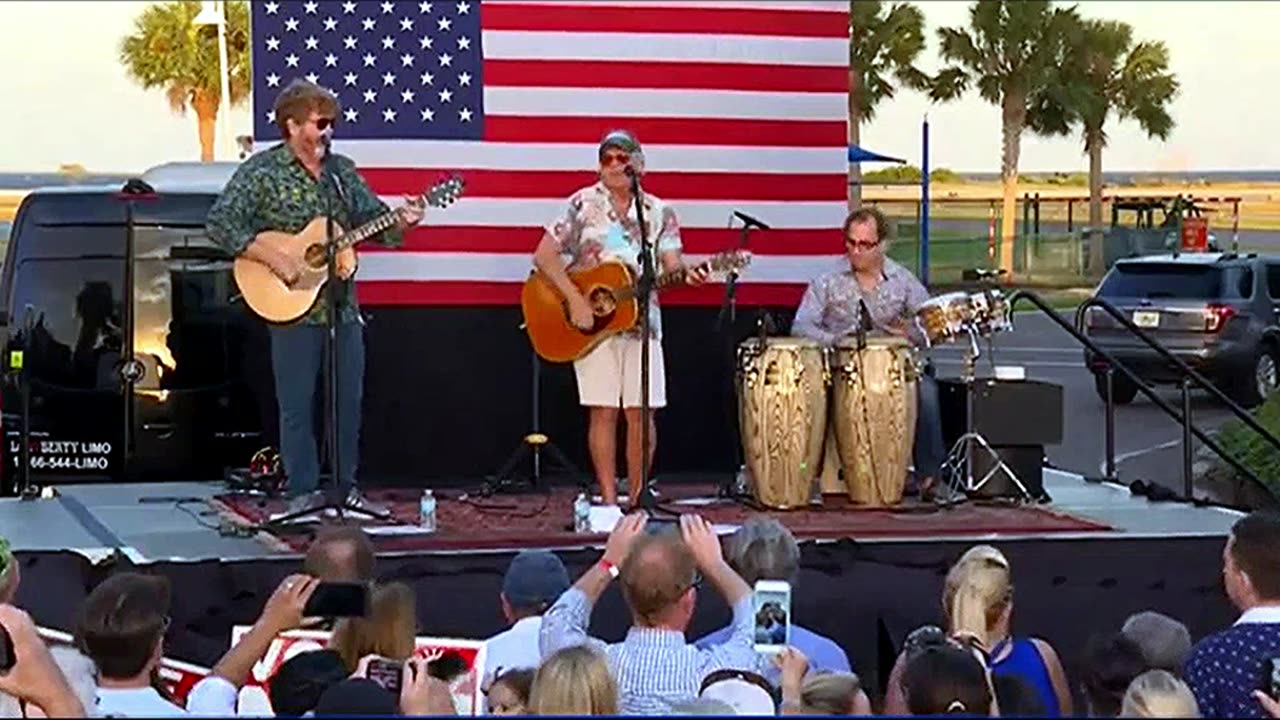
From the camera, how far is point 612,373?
8.47m

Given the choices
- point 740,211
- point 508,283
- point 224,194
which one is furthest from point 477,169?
point 224,194

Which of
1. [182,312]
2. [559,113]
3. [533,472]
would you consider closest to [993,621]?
[533,472]

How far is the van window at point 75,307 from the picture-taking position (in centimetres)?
1015

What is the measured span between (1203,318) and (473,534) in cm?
1396

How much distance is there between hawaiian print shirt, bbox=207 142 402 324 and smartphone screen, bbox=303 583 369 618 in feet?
11.2

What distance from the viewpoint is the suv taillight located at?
66.4ft

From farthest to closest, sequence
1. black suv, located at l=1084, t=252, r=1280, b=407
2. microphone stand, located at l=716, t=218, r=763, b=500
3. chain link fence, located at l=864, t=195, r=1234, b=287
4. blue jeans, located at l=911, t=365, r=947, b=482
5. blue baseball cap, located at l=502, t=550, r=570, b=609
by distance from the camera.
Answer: chain link fence, located at l=864, t=195, r=1234, b=287
black suv, located at l=1084, t=252, r=1280, b=407
blue jeans, located at l=911, t=365, r=947, b=482
microphone stand, located at l=716, t=218, r=763, b=500
blue baseball cap, located at l=502, t=550, r=570, b=609

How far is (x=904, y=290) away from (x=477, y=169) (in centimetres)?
221

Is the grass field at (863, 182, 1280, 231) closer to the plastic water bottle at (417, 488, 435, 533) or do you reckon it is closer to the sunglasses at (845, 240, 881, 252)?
the sunglasses at (845, 240, 881, 252)

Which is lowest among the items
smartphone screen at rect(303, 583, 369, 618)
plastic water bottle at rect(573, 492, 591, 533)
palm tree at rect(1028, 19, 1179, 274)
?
plastic water bottle at rect(573, 492, 591, 533)

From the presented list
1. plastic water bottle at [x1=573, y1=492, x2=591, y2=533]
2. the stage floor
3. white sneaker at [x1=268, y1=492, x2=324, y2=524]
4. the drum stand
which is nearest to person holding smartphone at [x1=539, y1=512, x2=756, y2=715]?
the stage floor

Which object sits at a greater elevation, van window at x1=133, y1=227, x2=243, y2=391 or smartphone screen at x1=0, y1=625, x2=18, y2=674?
van window at x1=133, y1=227, x2=243, y2=391

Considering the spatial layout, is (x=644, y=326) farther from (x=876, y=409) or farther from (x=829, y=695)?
A: (x=829, y=695)

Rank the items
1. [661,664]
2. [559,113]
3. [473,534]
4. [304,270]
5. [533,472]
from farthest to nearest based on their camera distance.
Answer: [559,113] < [533,472] < [304,270] < [473,534] < [661,664]
